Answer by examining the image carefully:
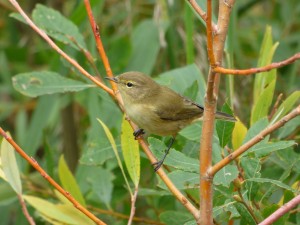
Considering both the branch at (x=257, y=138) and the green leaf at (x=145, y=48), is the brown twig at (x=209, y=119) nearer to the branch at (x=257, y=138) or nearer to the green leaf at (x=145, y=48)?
the branch at (x=257, y=138)

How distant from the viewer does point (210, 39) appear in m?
1.63

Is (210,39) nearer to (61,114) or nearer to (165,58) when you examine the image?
(165,58)

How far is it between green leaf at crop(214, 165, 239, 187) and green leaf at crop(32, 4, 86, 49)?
114 centimetres

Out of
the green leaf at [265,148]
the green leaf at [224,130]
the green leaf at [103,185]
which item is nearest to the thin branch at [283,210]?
the green leaf at [265,148]

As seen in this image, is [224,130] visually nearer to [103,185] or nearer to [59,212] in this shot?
[59,212]

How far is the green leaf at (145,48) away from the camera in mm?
3919

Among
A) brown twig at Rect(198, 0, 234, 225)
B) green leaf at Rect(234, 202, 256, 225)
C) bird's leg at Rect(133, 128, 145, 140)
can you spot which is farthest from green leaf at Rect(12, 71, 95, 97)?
brown twig at Rect(198, 0, 234, 225)

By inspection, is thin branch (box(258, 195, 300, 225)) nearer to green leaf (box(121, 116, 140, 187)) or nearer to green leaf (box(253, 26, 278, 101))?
green leaf (box(121, 116, 140, 187))

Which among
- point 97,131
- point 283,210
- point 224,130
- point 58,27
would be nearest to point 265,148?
point 224,130

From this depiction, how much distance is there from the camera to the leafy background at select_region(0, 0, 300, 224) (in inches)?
90.2

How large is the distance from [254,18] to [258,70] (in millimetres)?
3237

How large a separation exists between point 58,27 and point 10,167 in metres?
1.34

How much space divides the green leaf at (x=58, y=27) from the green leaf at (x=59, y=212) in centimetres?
124

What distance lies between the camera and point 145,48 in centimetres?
402
